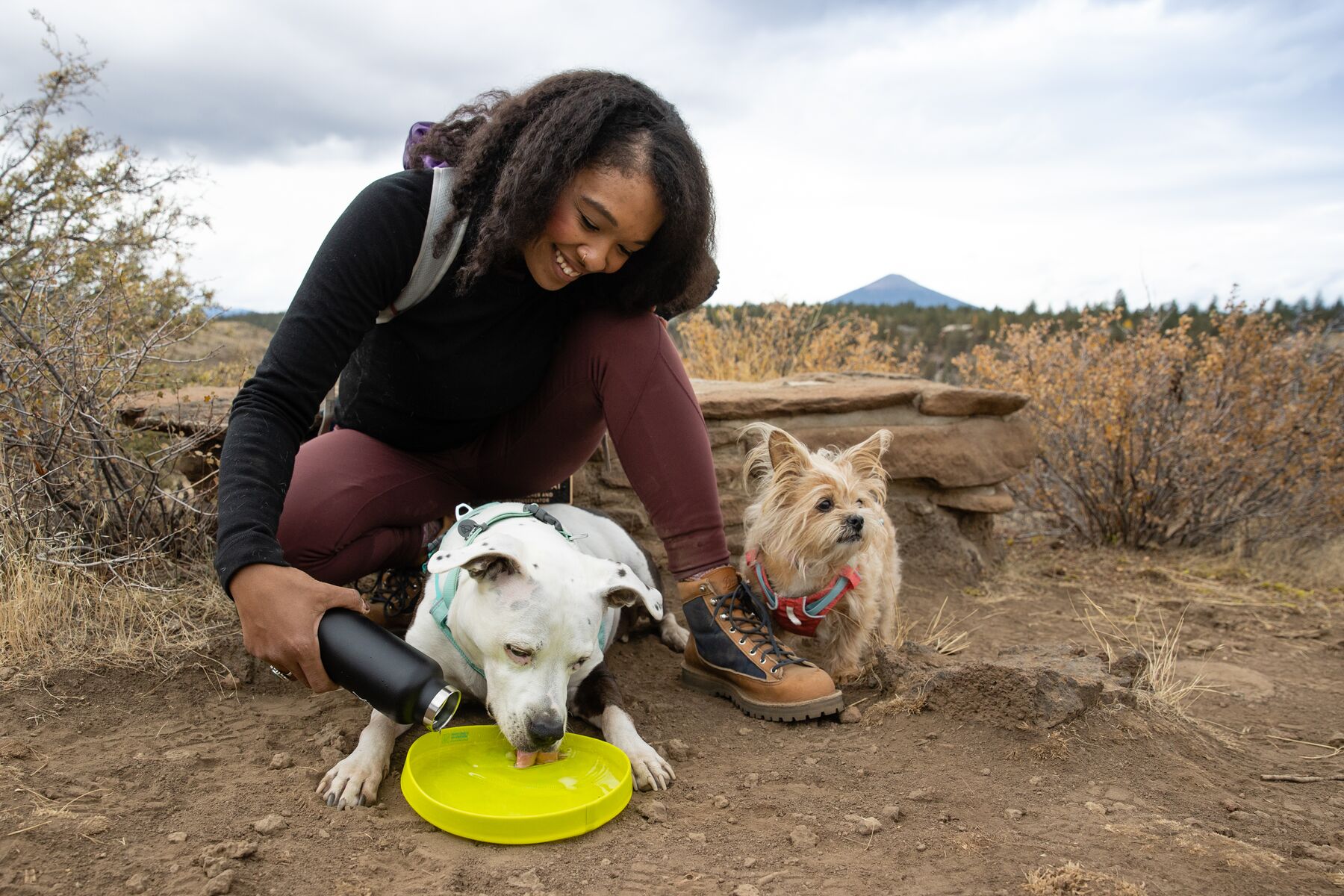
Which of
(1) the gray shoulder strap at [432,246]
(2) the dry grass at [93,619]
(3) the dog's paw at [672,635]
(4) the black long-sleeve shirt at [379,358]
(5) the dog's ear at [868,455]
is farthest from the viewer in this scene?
(3) the dog's paw at [672,635]

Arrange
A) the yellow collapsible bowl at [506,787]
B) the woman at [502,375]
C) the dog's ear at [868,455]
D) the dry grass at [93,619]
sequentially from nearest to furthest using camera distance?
1. the yellow collapsible bowl at [506,787]
2. the woman at [502,375]
3. the dry grass at [93,619]
4. the dog's ear at [868,455]

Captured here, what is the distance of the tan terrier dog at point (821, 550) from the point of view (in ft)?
10.7

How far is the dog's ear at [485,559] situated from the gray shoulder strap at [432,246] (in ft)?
2.66

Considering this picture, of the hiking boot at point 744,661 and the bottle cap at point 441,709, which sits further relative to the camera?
the hiking boot at point 744,661

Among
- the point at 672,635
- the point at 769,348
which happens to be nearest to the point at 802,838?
the point at 672,635

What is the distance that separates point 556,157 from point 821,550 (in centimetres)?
A: 166

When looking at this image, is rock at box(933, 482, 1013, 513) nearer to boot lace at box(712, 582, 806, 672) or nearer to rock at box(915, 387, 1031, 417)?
rock at box(915, 387, 1031, 417)

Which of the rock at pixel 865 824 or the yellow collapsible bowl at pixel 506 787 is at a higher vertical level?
the yellow collapsible bowl at pixel 506 787

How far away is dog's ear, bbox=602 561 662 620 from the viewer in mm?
2340

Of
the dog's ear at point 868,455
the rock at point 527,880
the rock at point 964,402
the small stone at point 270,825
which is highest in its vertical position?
the rock at point 964,402

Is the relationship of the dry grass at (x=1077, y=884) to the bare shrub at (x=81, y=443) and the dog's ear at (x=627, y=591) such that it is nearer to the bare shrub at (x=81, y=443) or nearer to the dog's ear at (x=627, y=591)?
the dog's ear at (x=627, y=591)

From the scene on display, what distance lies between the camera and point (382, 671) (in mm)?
1924

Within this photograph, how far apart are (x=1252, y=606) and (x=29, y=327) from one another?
5919mm

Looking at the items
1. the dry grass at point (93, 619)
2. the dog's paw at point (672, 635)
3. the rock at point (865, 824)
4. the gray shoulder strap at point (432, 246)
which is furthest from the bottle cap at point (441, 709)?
the dog's paw at point (672, 635)
